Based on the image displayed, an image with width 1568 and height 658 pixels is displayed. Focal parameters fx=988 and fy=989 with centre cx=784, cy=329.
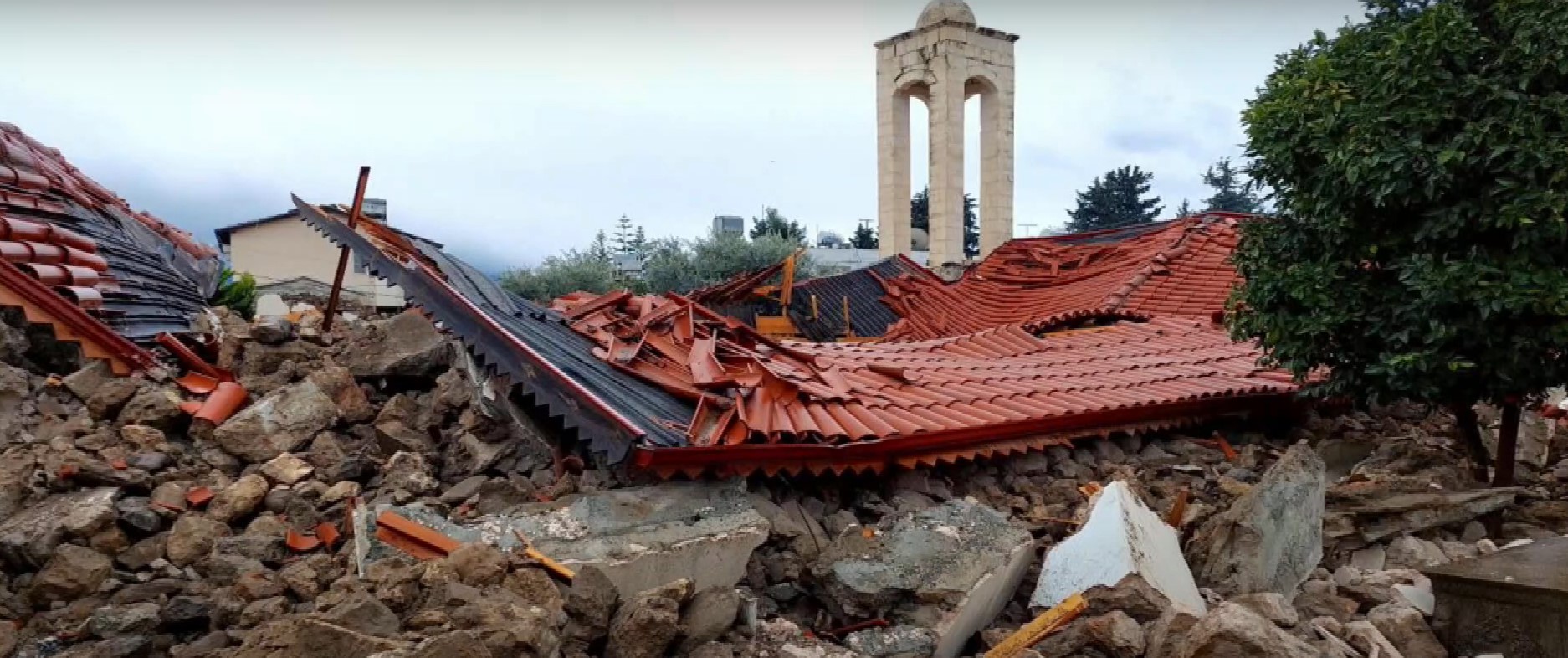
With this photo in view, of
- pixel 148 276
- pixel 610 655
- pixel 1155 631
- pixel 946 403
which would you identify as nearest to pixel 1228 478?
pixel 946 403

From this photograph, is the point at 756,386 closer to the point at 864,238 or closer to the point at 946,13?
the point at 946,13

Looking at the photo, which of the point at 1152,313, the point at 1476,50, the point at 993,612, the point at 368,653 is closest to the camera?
the point at 368,653

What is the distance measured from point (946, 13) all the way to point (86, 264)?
50.9ft

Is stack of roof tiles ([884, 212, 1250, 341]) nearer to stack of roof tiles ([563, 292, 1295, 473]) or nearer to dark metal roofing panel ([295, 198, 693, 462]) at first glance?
stack of roof tiles ([563, 292, 1295, 473])

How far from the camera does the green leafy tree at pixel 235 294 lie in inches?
307

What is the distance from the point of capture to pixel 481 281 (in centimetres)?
643

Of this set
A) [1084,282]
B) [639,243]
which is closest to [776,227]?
[639,243]

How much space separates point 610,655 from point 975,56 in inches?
652

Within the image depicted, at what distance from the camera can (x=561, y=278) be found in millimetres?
32250

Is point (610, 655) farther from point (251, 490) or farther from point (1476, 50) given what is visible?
point (1476, 50)

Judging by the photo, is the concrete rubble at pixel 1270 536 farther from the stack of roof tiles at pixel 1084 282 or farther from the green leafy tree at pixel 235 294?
the green leafy tree at pixel 235 294

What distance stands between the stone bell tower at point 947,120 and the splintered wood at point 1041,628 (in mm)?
14890

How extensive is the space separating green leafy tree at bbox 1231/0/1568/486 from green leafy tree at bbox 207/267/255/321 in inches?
295

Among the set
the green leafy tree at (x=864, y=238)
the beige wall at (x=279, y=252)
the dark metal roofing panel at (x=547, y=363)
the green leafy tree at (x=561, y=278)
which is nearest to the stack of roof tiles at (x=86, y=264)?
the dark metal roofing panel at (x=547, y=363)
